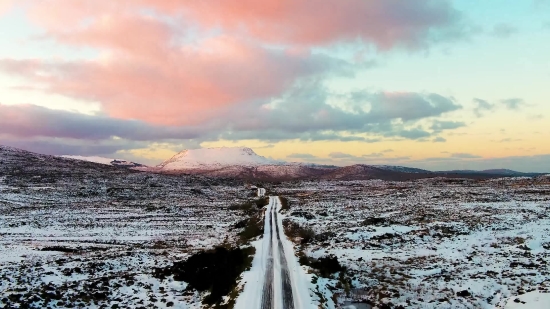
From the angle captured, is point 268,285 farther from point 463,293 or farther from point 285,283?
point 463,293

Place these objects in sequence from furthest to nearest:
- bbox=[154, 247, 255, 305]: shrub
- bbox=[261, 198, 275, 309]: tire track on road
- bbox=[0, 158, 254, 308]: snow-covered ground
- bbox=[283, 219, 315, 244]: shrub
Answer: bbox=[283, 219, 315, 244]: shrub → bbox=[154, 247, 255, 305]: shrub → bbox=[0, 158, 254, 308]: snow-covered ground → bbox=[261, 198, 275, 309]: tire track on road

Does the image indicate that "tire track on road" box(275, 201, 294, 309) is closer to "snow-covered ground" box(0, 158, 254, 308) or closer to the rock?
"snow-covered ground" box(0, 158, 254, 308)

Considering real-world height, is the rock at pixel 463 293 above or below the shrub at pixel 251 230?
above

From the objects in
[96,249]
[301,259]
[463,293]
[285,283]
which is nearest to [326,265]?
[301,259]

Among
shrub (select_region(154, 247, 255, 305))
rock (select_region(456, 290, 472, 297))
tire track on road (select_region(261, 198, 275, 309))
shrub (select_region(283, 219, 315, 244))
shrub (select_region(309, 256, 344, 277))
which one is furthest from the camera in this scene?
shrub (select_region(283, 219, 315, 244))

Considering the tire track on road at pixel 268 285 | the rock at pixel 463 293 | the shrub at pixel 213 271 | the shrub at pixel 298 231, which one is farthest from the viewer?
the shrub at pixel 298 231

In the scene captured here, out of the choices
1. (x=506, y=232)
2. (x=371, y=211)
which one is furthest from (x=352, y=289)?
(x=371, y=211)

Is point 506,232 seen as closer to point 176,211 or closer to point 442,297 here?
point 442,297

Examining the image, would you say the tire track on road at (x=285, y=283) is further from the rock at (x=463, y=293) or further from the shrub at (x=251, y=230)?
the rock at (x=463, y=293)

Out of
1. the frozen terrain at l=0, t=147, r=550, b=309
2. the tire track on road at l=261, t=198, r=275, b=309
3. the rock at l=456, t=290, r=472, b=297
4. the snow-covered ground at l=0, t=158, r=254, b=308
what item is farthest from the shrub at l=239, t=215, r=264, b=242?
the rock at l=456, t=290, r=472, b=297

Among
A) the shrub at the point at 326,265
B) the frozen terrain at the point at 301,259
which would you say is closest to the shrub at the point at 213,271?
the frozen terrain at the point at 301,259

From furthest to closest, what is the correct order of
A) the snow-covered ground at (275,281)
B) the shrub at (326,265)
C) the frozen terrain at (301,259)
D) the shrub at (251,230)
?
the shrub at (251,230) < the shrub at (326,265) < the frozen terrain at (301,259) < the snow-covered ground at (275,281)
